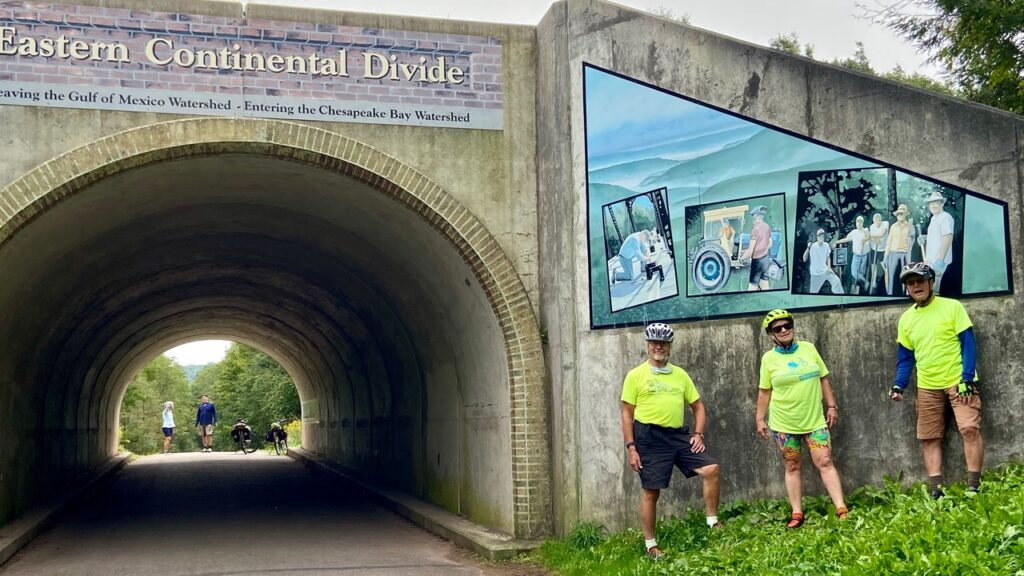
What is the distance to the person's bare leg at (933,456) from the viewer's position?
7754mm

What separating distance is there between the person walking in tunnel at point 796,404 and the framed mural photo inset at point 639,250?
152 cm

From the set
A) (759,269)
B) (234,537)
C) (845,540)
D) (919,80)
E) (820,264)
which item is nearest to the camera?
(845,540)

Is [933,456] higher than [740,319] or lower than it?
lower

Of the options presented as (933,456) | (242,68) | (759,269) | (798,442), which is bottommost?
(933,456)

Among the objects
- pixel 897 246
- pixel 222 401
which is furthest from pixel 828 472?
pixel 222 401

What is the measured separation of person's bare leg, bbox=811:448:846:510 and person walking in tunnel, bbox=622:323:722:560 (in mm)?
751

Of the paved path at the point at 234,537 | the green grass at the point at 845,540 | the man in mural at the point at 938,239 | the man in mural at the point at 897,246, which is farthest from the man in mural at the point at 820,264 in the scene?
the paved path at the point at 234,537

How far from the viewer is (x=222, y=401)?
77562 mm

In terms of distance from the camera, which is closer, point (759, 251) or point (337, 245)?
point (759, 251)

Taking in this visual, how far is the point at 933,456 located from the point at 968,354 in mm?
826

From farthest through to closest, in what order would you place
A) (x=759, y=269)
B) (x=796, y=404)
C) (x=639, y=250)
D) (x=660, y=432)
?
(x=639, y=250), (x=759, y=269), (x=660, y=432), (x=796, y=404)

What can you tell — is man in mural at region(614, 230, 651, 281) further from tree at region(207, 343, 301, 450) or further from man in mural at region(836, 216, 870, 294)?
tree at region(207, 343, 301, 450)

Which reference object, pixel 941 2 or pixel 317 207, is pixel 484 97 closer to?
pixel 317 207

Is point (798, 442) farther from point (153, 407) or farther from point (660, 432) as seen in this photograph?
point (153, 407)
